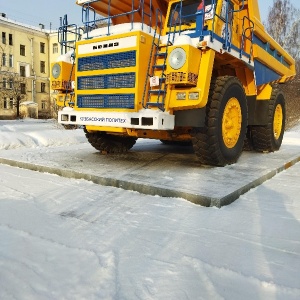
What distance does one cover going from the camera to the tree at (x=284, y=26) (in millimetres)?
26513

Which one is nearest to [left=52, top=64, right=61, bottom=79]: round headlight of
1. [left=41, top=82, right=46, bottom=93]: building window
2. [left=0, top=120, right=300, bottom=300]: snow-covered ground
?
[left=0, top=120, right=300, bottom=300]: snow-covered ground

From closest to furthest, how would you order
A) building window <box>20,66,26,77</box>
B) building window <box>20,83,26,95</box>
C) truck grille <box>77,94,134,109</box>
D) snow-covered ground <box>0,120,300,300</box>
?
snow-covered ground <box>0,120,300,300</box>
truck grille <box>77,94,134,109</box>
building window <box>20,83,26,95</box>
building window <box>20,66,26,77</box>

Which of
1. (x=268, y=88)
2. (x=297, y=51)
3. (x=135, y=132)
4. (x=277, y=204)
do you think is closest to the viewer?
(x=277, y=204)

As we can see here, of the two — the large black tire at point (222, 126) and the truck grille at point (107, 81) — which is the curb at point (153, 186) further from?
the truck grille at point (107, 81)

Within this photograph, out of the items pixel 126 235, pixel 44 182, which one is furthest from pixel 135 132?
pixel 126 235

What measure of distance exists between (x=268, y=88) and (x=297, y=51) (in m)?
24.2

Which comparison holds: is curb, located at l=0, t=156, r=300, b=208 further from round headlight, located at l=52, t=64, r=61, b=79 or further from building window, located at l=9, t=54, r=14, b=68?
building window, located at l=9, t=54, r=14, b=68

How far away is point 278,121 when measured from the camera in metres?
7.68

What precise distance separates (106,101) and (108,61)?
1.86ft

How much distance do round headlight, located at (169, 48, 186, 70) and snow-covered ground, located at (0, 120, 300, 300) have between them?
5.60 ft

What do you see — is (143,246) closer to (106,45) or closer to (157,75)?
(157,75)

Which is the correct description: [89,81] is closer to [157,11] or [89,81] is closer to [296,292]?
[157,11]

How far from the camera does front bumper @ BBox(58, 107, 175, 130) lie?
14.0 feet

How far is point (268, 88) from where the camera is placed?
22.7 feet
